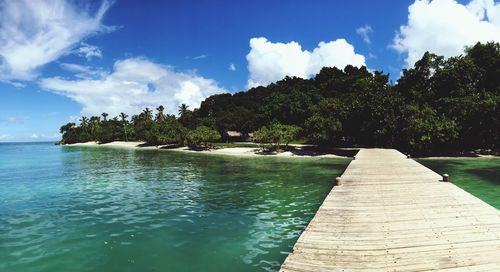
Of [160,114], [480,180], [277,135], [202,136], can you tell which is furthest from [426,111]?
[160,114]

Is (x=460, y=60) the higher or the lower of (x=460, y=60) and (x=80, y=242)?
the higher

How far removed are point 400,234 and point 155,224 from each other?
33.6 feet

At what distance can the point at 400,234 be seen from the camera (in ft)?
31.6

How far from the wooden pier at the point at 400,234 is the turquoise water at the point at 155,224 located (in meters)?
2.26

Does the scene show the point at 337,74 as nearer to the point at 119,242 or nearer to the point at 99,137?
the point at 99,137

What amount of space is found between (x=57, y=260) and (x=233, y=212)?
815 centimetres

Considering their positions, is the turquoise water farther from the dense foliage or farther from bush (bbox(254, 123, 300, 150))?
bush (bbox(254, 123, 300, 150))

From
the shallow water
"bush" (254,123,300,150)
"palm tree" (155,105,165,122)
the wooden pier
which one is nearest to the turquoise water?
the wooden pier

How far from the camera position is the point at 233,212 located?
17969 mm

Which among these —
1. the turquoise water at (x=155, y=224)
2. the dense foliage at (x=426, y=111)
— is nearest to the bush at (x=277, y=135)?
the dense foliage at (x=426, y=111)

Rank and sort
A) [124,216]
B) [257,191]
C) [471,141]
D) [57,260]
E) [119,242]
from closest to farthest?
[57,260], [119,242], [124,216], [257,191], [471,141]

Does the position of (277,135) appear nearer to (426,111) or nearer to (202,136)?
(202,136)

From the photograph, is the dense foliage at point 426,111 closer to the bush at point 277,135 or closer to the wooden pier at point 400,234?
the bush at point 277,135

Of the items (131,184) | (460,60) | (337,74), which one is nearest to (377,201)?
(131,184)
